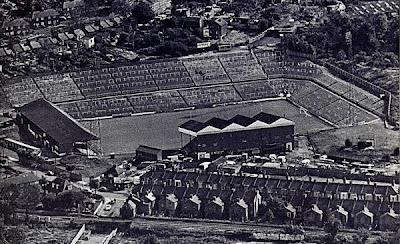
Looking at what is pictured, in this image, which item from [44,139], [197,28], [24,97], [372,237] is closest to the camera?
[372,237]

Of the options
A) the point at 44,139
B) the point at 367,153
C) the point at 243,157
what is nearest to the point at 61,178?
the point at 44,139

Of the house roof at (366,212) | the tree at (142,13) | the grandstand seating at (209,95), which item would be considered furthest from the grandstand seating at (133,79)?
the house roof at (366,212)

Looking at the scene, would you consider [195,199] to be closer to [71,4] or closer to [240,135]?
[240,135]

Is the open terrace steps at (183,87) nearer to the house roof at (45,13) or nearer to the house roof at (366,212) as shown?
the house roof at (45,13)

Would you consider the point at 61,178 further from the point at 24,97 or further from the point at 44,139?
the point at 24,97

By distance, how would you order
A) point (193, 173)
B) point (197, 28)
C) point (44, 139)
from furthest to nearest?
point (197, 28)
point (44, 139)
point (193, 173)
